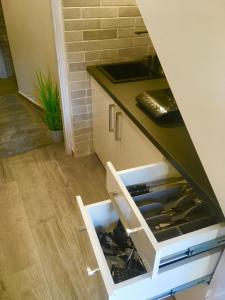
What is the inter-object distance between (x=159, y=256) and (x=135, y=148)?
2.44 ft

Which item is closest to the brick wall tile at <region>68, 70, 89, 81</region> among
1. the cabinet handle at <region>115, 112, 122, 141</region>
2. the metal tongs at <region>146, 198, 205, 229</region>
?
the cabinet handle at <region>115, 112, 122, 141</region>

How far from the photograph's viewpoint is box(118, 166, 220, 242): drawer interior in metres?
0.79

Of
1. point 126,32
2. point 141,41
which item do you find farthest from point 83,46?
point 141,41

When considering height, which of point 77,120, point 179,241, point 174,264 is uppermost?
point 179,241

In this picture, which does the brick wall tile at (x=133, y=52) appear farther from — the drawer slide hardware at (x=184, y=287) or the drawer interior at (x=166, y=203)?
the drawer slide hardware at (x=184, y=287)

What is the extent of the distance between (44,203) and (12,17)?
242cm

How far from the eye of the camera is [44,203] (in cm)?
179

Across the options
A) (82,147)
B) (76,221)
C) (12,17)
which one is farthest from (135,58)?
(12,17)

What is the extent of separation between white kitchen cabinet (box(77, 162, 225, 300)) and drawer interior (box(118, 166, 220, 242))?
0.22 ft

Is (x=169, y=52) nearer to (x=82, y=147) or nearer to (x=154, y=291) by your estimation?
(x=154, y=291)

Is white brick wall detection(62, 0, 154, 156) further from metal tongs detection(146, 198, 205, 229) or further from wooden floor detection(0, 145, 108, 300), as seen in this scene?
metal tongs detection(146, 198, 205, 229)

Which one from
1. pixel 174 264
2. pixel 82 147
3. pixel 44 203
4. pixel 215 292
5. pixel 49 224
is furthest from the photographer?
pixel 82 147

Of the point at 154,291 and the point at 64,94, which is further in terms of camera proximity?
the point at 64,94

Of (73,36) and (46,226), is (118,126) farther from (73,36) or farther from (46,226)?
(46,226)
